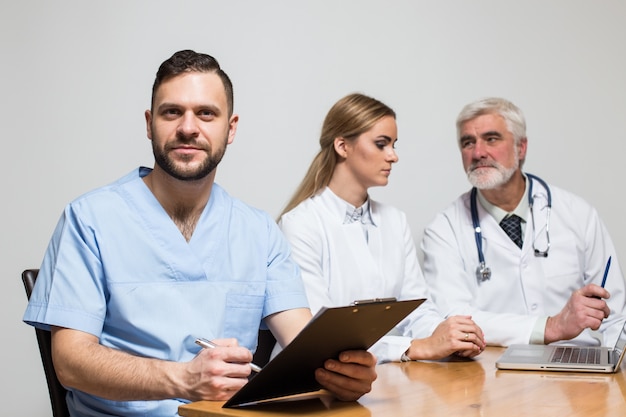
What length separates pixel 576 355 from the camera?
1.91 meters

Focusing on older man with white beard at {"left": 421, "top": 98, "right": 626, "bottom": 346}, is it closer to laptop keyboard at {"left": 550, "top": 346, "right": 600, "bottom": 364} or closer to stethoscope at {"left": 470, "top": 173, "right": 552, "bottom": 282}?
stethoscope at {"left": 470, "top": 173, "right": 552, "bottom": 282}

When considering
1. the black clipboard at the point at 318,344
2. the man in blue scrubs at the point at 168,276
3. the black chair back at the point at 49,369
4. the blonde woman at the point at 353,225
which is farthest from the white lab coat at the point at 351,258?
the black clipboard at the point at 318,344

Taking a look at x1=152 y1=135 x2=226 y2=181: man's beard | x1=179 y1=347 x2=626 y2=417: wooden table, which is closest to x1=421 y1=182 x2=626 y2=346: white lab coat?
x1=179 y1=347 x2=626 y2=417: wooden table

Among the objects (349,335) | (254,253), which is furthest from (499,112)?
(349,335)

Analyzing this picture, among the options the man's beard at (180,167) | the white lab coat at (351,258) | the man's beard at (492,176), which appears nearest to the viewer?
the man's beard at (180,167)

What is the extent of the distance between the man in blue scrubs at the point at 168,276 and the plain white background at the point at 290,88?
34.4 inches

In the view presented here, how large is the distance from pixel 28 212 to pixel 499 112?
1747 millimetres

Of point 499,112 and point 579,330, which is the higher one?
point 499,112

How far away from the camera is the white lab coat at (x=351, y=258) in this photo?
2471 mm

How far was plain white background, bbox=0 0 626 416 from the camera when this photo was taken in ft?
8.23

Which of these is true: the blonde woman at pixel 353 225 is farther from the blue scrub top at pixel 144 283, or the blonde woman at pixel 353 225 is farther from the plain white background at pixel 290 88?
the blue scrub top at pixel 144 283

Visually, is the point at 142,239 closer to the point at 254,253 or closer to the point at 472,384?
the point at 254,253

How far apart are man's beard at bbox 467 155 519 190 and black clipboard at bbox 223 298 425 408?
62.9 inches

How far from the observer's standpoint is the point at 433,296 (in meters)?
2.75
